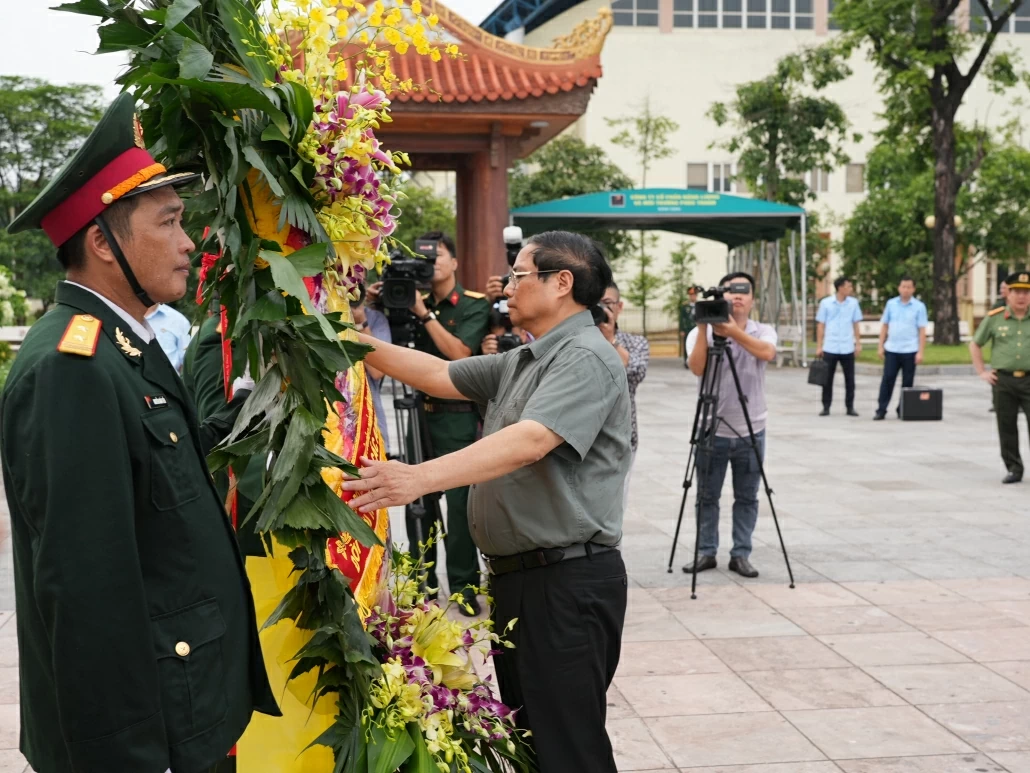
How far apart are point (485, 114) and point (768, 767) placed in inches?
398

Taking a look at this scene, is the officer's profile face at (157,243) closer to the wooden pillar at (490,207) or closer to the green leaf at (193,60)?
the green leaf at (193,60)

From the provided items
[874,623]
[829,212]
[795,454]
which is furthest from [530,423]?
[829,212]

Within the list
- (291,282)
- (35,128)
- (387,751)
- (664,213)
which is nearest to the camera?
(291,282)

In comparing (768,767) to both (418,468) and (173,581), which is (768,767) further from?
(173,581)

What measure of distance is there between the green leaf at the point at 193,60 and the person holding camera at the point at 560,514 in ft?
3.43

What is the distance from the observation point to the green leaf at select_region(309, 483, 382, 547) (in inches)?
88.5

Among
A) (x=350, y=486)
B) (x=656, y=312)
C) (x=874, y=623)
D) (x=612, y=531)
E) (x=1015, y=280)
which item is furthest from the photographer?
(x=656, y=312)

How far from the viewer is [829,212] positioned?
35.2 m

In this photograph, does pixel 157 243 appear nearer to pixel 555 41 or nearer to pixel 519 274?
pixel 519 274

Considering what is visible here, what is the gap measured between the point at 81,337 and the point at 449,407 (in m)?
3.62

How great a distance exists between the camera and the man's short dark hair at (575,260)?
2924 mm

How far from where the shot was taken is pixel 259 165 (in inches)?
84.9

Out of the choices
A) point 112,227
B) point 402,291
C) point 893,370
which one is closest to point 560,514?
point 112,227

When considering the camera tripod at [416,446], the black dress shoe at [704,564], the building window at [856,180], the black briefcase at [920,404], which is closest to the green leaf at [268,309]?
the camera tripod at [416,446]
